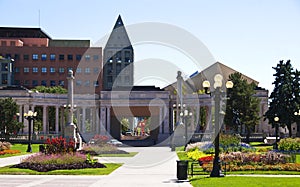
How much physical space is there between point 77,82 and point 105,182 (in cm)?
10347

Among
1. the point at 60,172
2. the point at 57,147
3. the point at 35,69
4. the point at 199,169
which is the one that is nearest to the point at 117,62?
the point at 35,69

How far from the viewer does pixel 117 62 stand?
140m

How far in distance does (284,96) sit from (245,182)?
54.0 m

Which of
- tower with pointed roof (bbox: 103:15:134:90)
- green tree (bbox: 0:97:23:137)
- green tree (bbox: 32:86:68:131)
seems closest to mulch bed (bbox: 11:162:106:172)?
green tree (bbox: 0:97:23:137)

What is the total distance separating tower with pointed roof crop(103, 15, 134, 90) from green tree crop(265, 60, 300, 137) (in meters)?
65.5

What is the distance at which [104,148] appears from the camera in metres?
52.8

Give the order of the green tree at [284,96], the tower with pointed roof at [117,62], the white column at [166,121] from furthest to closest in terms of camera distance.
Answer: the tower with pointed roof at [117,62]
the white column at [166,121]
the green tree at [284,96]

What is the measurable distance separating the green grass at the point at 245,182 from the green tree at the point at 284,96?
48.9m

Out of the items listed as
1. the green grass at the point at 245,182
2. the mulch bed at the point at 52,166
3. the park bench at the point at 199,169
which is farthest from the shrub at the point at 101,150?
the green grass at the point at 245,182

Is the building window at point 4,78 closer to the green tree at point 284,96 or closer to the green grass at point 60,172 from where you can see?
the green tree at point 284,96

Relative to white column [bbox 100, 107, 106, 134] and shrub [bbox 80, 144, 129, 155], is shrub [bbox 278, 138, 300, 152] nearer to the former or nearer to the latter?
shrub [bbox 80, 144, 129, 155]

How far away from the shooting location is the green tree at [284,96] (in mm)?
73188

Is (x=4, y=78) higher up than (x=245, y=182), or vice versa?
(x=4, y=78)

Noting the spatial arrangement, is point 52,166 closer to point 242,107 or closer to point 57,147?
point 57,147
